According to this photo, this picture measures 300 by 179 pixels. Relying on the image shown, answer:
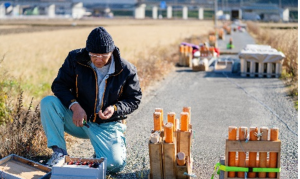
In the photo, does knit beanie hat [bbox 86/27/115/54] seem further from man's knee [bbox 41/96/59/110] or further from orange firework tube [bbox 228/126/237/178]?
orange firework tube [bbox 228/126/237/178]

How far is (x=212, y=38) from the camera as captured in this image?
21.2 metres

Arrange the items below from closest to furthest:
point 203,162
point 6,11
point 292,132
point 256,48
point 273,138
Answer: point 273,138 → point 203,162 → point 292,132 → point 256,48 → point 6,11

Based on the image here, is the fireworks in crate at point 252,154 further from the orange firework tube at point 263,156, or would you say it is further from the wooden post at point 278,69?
the wooden post at point 278,69

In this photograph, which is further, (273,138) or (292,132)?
(292,132)

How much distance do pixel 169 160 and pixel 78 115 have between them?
964 mm

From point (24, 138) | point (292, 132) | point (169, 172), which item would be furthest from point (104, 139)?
point (292, 132)

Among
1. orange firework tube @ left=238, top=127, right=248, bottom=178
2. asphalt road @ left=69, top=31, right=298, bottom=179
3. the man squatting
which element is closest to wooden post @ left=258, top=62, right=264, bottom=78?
asphalt road @ left=69, top=31, right=298, bottom=179

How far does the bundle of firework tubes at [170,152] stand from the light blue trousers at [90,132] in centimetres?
44

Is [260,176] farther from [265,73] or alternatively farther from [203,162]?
[265,73]

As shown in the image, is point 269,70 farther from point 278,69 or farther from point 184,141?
point 184,141

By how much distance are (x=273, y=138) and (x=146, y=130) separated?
3.00m

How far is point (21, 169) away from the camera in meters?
4.52

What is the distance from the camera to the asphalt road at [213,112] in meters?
5.46

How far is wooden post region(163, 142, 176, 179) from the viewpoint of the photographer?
4398 millimetres
